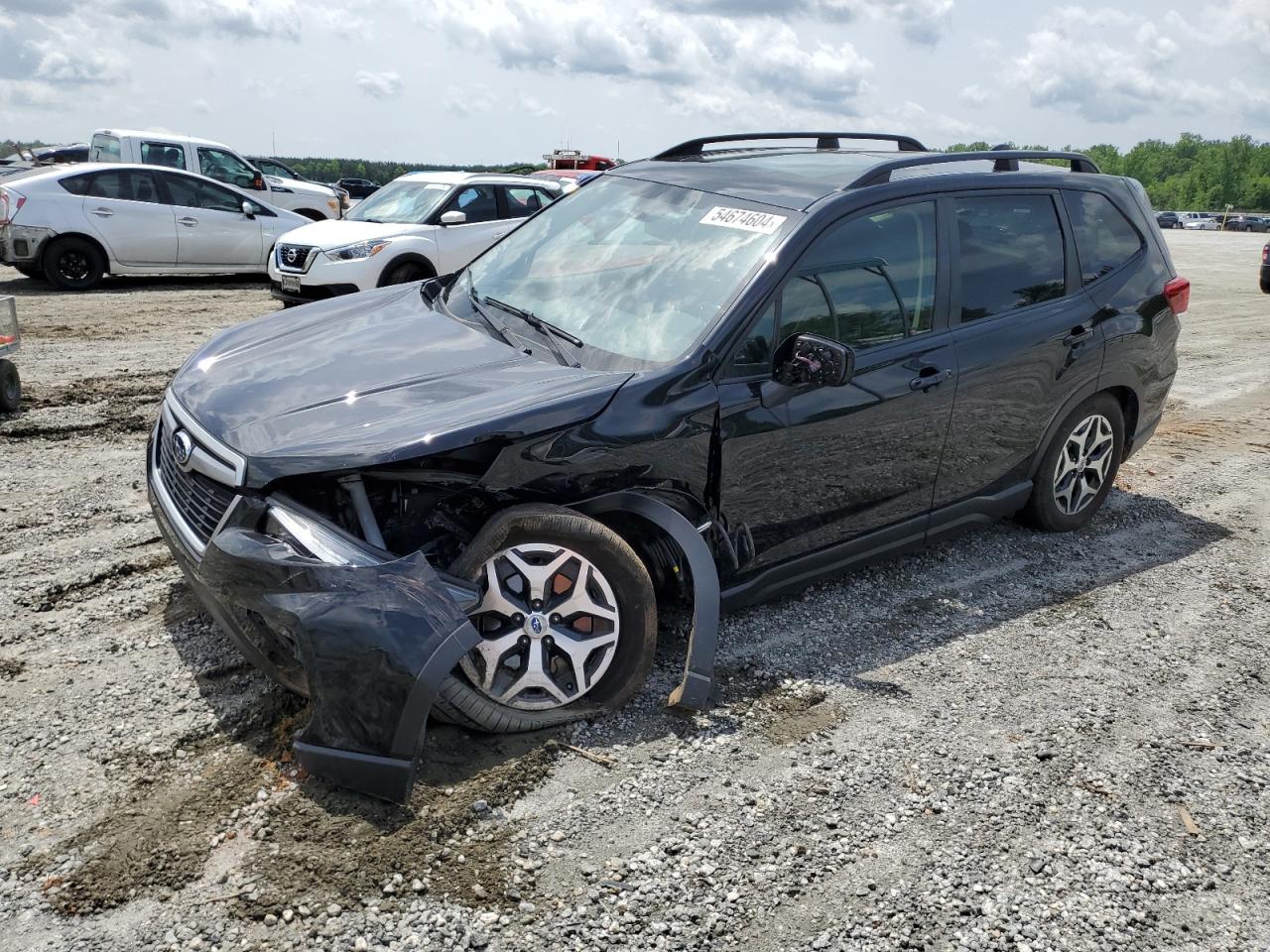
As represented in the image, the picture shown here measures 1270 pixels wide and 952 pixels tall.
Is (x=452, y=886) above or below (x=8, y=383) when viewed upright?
below

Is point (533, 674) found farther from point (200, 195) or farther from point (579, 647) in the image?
point (200, 195)

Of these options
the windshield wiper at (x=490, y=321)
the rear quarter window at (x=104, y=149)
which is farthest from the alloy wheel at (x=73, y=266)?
the windshield wiper at (x=490, y=321)

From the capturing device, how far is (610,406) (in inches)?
139

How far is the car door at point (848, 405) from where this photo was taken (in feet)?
12.7

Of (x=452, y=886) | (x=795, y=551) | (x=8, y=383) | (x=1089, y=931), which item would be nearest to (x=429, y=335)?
(x=795, y=551)

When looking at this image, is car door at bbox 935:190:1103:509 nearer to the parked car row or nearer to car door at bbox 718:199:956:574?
car door at bbox 718:199:956:574

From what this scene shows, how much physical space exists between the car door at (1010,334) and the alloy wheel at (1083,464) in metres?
0.29

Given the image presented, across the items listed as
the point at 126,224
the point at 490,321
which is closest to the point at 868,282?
the point at 490,321

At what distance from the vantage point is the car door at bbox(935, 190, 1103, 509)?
4531mm

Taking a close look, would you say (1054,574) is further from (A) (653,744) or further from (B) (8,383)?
(B) (8,383)

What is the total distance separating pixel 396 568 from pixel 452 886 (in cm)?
89

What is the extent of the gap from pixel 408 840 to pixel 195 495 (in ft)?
4.59

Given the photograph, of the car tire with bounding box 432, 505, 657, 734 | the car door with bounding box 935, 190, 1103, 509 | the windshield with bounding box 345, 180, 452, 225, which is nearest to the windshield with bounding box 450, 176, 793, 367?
the car tire with bounding box 432, 505, 657, 734

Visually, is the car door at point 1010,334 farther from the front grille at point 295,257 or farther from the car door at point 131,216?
the car door at point 131,216
